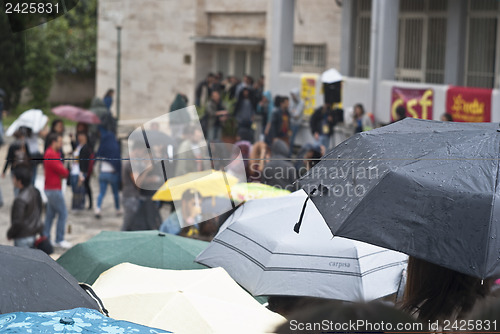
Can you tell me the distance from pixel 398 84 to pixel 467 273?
41.1 ft

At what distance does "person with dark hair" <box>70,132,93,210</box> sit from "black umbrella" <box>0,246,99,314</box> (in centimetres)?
835

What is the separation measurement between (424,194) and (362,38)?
53.5ft

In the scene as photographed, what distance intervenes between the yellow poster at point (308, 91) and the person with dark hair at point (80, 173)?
5.93 m

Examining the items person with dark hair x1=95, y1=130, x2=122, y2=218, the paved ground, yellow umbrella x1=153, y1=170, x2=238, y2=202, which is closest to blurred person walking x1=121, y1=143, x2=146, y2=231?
the paved ground

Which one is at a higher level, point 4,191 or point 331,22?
point 331,22

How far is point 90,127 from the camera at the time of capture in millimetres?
14523

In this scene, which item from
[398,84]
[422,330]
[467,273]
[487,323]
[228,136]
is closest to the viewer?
[487,323]

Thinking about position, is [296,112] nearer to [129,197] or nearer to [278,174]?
[129,197]

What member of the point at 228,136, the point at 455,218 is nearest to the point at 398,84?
the point at 228,136

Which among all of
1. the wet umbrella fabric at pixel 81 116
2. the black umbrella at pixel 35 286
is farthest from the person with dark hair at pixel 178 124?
the black umbrella at pixel 35 286

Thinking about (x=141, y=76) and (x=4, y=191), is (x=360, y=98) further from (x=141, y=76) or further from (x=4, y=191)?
(x=141, y=76)

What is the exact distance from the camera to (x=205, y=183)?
7.66 metres

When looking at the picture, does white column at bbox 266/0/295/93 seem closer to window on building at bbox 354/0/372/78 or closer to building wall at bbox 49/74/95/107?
window on building at bbox 354/0/372/78

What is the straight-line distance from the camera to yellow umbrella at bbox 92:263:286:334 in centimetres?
423
